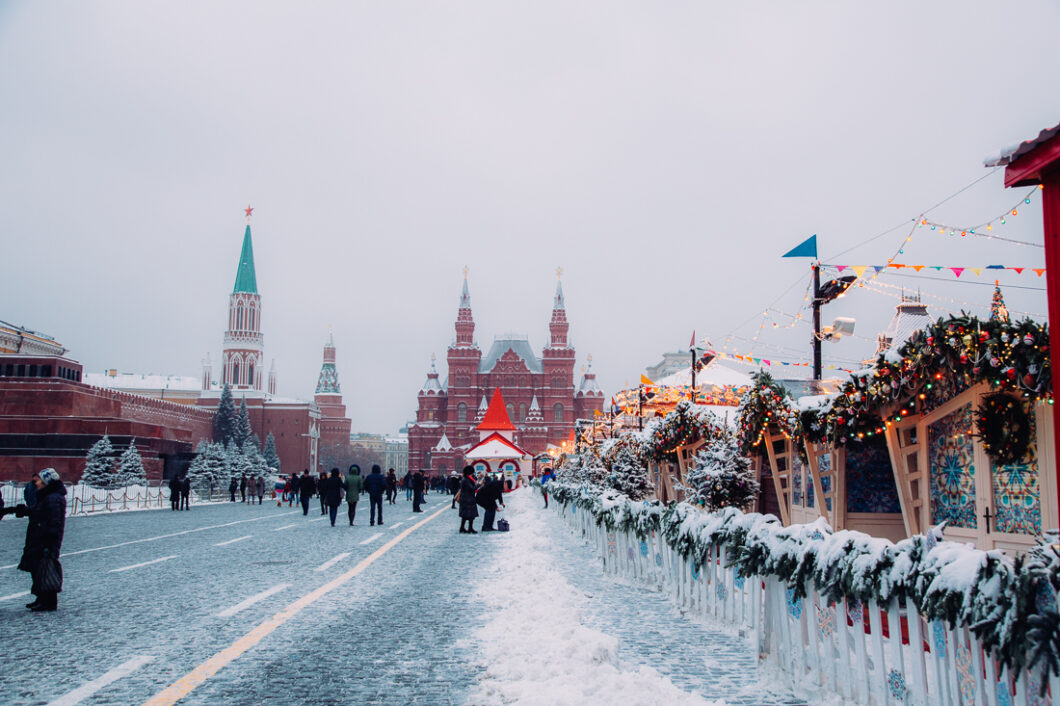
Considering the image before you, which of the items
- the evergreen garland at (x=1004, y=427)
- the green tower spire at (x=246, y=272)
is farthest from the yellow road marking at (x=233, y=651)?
the green tower spire at (x=246, y=272)

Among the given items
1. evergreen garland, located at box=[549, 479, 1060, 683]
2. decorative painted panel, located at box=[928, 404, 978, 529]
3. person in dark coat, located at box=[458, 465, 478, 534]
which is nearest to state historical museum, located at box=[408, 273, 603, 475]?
person in dark coat, located at box=[458, 465, 478, 534]

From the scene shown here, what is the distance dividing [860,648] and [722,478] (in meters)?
10.1

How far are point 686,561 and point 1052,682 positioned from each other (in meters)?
5.53

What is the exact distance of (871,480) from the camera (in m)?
11.6

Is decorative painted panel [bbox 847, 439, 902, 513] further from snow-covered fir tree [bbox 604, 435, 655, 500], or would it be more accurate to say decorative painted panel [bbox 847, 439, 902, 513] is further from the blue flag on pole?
snow-covered fir tree [bbox 604, 435, 655, 500]

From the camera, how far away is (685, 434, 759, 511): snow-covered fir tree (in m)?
15.1

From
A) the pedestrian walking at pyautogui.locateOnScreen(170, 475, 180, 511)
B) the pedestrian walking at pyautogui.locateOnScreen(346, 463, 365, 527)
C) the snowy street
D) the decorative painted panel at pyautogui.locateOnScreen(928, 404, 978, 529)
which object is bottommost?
the pedestrian walking at pyautogui.locateOnScreen(170, 475, 180, 511)

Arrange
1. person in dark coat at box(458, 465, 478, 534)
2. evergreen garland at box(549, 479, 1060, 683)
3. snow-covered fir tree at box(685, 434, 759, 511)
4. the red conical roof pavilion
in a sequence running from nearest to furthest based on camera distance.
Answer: evergreen garland at box(549, 479, 1060, 683), snow-covered fir tree at box(685, 434, 759, 511), person in dark coat at box(458, 465, 478, 534), the red conical roof pavilion

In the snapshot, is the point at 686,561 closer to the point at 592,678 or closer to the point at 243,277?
the point at 592,678

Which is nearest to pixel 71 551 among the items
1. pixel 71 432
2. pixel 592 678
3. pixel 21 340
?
pixel 592 678

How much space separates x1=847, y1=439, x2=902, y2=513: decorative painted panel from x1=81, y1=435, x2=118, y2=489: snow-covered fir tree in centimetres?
4146

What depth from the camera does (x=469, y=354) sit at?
4368 inches

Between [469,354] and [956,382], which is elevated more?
[469,354]

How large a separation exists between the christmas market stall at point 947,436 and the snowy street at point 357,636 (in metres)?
3.08
